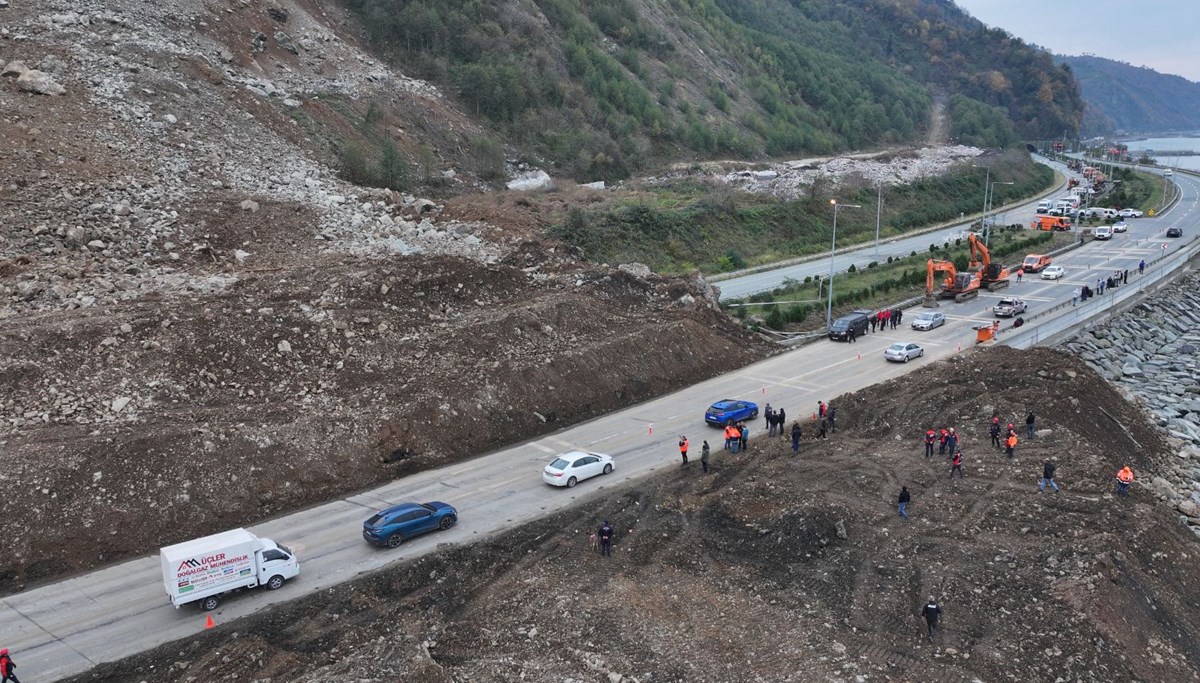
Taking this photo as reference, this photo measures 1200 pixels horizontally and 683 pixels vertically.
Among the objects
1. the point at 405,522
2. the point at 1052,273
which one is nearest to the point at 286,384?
the point at 405,522

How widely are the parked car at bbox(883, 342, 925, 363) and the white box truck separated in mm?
28537

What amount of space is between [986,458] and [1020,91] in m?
190

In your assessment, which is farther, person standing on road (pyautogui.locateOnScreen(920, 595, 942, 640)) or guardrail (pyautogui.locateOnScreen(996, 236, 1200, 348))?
guardrail (pyautogui.locateOnScreen(996, 236, 1200, 348))

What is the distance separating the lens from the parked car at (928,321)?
1789 inches

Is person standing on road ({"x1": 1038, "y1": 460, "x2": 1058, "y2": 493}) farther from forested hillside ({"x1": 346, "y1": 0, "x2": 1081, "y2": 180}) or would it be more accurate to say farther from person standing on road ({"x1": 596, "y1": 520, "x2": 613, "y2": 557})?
forested hillside ({"x1": 346, "y1": 0, "x2": 1081, "y2": 180})

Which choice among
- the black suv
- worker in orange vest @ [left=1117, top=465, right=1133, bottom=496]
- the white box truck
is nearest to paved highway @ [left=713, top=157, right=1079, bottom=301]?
the black suv

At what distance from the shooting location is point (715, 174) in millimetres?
85625

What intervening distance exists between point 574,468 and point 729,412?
7.74 meters

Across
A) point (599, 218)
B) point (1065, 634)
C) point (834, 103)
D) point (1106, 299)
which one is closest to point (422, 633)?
point (1065, 634)

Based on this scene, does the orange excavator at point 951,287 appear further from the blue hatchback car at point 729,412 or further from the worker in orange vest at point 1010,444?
the worker in orange vest at point 1010,444

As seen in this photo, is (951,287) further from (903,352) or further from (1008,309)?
(903,352)

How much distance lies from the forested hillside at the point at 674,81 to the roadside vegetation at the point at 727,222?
45.5ft

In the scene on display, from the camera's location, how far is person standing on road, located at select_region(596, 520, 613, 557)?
22.3 m

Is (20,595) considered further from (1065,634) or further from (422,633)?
(1065,634)
